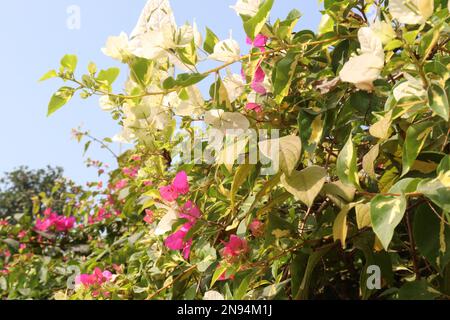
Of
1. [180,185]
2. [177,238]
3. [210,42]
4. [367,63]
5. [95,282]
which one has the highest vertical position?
[210,42]

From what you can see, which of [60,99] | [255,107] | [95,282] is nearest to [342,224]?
[255,107]

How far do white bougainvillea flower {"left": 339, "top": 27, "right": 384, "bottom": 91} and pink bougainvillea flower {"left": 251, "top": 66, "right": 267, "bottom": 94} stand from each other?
235 millimetres

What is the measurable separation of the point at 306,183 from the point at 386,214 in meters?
0.16

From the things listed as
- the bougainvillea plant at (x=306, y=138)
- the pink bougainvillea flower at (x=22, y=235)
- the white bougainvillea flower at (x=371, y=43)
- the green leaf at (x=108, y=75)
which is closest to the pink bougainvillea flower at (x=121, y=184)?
the pink bougainvillea flower at (x=22, y=235)

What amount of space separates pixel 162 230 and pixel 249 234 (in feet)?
0.58

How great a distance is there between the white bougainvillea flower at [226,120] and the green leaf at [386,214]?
0.26 m

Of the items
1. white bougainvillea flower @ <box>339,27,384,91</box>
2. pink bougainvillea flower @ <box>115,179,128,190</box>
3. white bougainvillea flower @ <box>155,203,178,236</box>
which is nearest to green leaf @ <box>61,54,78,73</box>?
white bougainvillea flower @ <box>155,203,178,236</box>

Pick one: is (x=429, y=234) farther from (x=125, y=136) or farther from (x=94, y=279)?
(x=94, y=279)

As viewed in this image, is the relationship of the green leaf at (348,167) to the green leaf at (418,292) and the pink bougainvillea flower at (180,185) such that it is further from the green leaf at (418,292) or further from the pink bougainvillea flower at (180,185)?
the pink bougainvillea flower at (180,185)

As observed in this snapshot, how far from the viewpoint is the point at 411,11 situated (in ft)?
2.13
